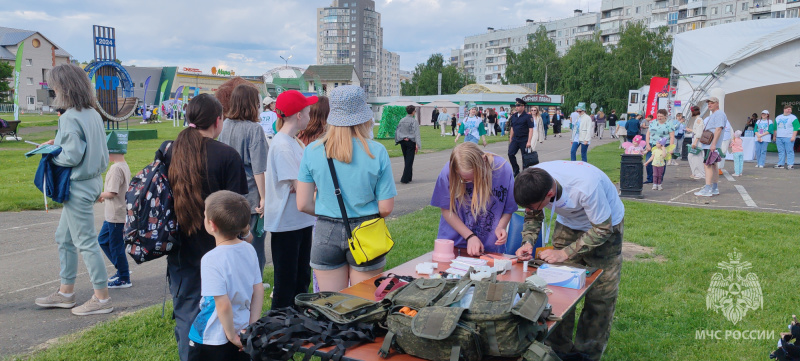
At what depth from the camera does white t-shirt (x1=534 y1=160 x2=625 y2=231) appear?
3.32m

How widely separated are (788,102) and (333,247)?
80.2ft

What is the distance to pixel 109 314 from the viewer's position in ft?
15.5

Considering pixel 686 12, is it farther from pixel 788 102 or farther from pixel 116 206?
pixel 116 206

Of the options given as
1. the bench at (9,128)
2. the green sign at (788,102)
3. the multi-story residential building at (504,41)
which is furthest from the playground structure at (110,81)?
the multi-story residential building at (504,41)

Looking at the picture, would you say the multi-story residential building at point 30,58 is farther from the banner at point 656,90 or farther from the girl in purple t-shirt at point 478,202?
the girl in purple t-shirt at point 478,202

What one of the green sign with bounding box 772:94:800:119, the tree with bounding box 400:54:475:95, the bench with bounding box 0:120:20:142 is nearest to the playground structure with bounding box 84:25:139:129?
the bench with bounding box 0:120:20:142

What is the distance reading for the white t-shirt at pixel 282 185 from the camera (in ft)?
13.1

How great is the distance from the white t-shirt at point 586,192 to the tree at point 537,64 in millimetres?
80810

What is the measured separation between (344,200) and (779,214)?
9.58 m

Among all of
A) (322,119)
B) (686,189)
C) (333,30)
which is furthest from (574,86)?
(333,30)

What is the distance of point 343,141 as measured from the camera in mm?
3211

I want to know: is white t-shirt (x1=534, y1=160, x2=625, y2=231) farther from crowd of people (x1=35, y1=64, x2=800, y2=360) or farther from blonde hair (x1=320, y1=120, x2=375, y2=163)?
blonde hair (x1=320, y1=120, x2=375, y2=163)

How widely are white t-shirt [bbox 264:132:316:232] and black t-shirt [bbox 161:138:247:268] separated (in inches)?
30.1

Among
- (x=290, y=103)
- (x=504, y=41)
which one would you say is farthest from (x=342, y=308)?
(x=504, y=41)
